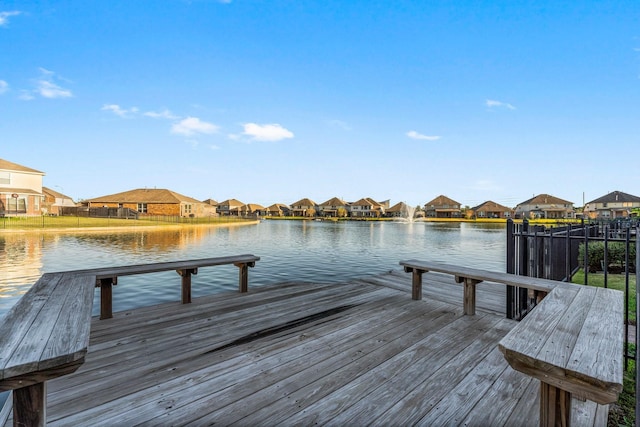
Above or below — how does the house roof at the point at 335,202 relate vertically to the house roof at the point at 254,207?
above

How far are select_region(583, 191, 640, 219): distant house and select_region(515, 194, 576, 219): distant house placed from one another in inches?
232

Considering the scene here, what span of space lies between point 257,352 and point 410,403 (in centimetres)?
152

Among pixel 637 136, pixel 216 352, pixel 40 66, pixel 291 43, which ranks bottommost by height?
pixel 216 352

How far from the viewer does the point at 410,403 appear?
7.07ft

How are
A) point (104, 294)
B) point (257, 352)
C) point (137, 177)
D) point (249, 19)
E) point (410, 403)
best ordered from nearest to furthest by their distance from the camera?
point (410, 403), point (257, 352), point (104, 294), point (249, 19), point (137, 177)

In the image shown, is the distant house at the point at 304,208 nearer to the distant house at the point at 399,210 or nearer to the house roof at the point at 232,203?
the house roof at the point at 232,203

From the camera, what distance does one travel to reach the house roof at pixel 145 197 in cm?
4897

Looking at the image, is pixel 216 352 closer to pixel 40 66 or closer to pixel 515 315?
pixel 515 315

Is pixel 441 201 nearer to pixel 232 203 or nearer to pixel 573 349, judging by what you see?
pixel 232 203

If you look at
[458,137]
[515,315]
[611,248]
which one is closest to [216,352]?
[515,315]

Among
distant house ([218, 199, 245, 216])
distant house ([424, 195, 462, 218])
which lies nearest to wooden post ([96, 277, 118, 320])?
distant house ([424, 195, 462, 218])

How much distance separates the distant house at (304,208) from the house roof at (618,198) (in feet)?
223

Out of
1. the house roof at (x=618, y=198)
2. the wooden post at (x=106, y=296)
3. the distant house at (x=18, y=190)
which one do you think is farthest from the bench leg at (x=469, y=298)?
the house roof at (x=618, y=198)

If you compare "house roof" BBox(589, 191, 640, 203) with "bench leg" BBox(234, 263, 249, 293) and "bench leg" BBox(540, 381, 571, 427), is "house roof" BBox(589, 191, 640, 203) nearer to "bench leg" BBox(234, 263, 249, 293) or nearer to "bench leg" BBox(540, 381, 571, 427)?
"bench leg" BBox(234, 263, 249, 293)
